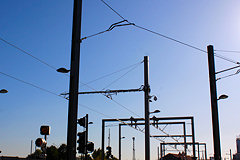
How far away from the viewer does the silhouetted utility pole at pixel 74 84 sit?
9289 mm

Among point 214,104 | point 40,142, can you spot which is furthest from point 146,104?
point 40,142

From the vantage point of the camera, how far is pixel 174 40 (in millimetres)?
19875

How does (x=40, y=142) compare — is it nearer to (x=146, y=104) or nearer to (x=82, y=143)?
(x=82, y=143)

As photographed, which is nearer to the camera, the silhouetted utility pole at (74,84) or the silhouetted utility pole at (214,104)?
the silhouetted utility pole at (74,84)

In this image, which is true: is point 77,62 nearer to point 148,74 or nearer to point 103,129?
point 148,74

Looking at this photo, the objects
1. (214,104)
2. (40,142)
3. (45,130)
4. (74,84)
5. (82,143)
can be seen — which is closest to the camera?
(74,84)

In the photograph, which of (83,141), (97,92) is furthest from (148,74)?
(83,141)

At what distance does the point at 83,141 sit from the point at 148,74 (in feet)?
42.7

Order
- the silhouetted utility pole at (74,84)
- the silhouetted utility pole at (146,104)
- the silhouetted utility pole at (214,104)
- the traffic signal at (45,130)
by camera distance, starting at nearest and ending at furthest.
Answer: the silhouetted utility pole at (74,84) < the traffic signal at (45,130) < the silhouetted utility pole at (214,104) < the silhouetted utility pole at (146,104)

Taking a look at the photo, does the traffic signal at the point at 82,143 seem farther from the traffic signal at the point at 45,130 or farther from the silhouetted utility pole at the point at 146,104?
the silhouetted utility pole at the point at 146,104

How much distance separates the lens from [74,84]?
10.1 m

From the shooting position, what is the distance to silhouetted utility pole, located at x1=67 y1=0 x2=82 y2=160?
9289 mm

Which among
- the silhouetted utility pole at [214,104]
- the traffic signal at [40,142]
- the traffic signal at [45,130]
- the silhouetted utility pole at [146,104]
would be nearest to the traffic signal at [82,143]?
the traffic signal at [45,130]

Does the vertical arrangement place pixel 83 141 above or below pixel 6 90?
below
